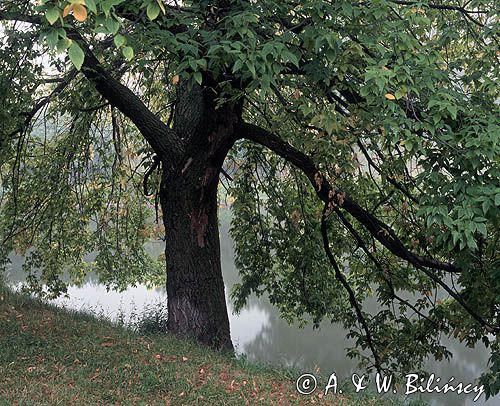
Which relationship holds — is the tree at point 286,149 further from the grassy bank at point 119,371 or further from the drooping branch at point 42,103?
the grassy bank at point 119,371

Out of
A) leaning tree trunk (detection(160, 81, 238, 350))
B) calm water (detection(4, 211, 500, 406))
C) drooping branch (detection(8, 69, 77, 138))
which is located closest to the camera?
leaning tree trunk (detection(160, 81, 238, 350))

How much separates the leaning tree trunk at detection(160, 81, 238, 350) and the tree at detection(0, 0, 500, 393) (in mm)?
22

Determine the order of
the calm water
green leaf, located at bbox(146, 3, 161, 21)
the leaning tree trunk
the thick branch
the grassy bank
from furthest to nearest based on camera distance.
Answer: the calm water, the leaning tree trunk, the thick branch, the grassy bank, green leaf, located at bbox(146, 3, 161, 21)

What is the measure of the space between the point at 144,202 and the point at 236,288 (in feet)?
8.81

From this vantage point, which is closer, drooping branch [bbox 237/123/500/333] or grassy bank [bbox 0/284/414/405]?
grassy bank [bbox 0/284/414/405]

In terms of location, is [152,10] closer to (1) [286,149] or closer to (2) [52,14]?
(2) [52,14]

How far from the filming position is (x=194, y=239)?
251 inches

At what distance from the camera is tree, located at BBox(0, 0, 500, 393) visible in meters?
3.93

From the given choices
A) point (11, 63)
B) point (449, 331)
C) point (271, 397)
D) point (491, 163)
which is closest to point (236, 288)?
point (449, 331)

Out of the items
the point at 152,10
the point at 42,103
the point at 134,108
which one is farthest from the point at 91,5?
the point at 42,103

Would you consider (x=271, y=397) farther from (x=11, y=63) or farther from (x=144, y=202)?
(x=144, y=202)

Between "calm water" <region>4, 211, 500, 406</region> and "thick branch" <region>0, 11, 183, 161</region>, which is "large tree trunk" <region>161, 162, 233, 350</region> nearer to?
"thick branch" <region>0, 11, 183, 161</region>

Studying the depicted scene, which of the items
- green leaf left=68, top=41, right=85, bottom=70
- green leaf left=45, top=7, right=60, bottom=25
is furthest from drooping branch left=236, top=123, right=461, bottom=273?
green leaf left=45, top=7, right=60, bottom=25

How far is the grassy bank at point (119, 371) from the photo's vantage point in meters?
4.27
